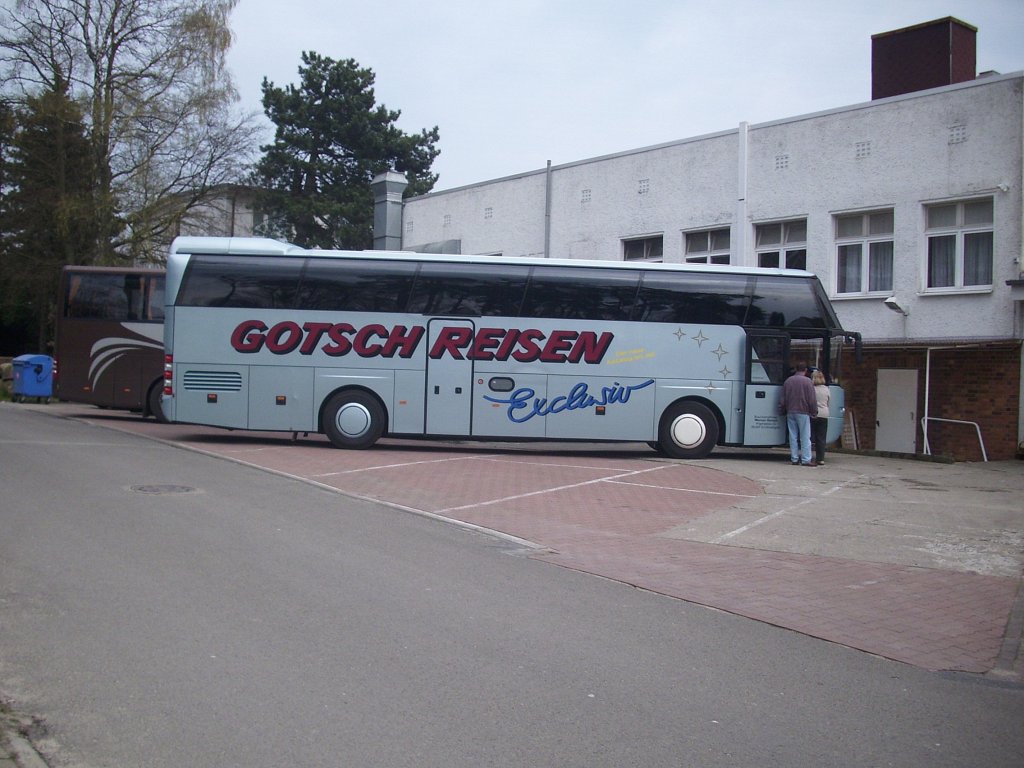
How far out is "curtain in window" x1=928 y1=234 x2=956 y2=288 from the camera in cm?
1978

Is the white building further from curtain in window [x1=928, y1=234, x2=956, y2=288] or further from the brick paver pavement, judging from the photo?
the brick paver pavement

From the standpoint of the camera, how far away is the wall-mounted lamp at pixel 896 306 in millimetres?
19688

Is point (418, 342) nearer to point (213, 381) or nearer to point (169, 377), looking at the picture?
point (213, 381)

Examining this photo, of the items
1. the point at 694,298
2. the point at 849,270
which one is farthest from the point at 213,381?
the point at 849,270

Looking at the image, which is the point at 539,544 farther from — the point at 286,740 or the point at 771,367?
the point at 771,367

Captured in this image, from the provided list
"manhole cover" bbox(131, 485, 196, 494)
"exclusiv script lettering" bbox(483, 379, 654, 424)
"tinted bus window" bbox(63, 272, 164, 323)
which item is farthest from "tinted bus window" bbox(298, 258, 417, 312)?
"tinted bus window" bbox(63, 272, 164, 323)

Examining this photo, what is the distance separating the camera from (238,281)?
59.3 ft

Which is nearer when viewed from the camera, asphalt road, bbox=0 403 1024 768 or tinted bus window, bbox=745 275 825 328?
asphalt road, bbox=0 403 1024 768

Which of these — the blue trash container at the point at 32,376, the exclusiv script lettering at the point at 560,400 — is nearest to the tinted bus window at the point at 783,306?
the exclusiv script lettering at the point at 560,400

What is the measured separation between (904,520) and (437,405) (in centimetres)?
888

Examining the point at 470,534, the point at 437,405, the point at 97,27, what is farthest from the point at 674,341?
the point at 97,27

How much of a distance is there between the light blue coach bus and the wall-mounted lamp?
241cm

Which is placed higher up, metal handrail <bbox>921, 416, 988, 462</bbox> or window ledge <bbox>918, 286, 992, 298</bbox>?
window ledge <bbox>918, 286, 992, 298</bbox>

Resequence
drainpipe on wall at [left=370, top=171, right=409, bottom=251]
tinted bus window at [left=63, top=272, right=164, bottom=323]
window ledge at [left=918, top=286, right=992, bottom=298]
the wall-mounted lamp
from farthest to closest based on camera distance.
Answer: drainpipe on wall at [left=370, top=171, right=409, bottom=251] < tinted bus window at [left=63, top=272, right=164, bottom=323] < the wall-mounted lamp < window ledge at [left=918, top=286, right=992, bottom=298]
